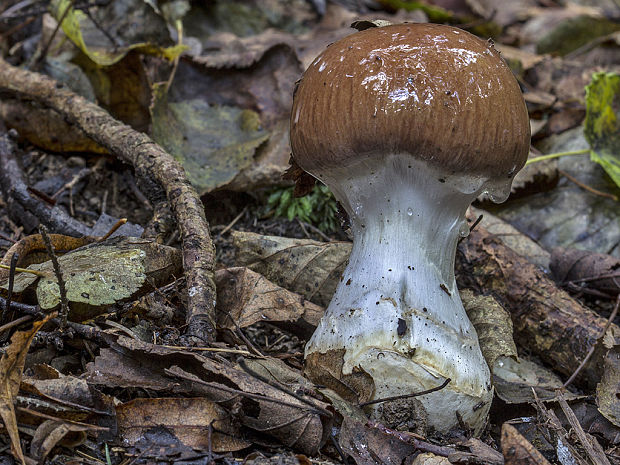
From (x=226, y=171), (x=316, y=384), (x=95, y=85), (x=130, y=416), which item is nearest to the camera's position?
(x=130, y=416)

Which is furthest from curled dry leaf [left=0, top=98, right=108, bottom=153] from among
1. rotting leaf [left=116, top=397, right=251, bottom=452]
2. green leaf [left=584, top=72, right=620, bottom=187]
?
green leaf [left=584, top=72, right=620, bottom=187]

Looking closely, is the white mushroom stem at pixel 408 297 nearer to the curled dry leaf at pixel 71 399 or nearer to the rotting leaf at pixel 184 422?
the rotting leaf at pixel 184 422

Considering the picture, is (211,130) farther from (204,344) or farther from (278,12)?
(278,12)

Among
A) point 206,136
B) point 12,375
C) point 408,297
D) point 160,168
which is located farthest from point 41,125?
point 408,297

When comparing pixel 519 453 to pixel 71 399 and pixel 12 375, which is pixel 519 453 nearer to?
pixel 71 399

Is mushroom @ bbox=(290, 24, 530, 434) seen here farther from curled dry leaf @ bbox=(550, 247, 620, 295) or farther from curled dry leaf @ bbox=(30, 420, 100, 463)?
curled dry leaf @ bbox=(550, 247, 620, 295)

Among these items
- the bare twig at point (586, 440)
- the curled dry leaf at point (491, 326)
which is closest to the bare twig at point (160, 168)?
the curled dry leaf at point (491, 326)

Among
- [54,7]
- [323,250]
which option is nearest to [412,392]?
[323,250]
